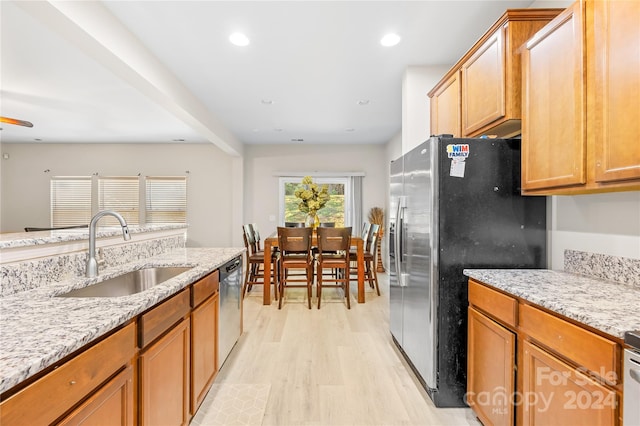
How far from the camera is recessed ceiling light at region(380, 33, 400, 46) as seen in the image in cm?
252

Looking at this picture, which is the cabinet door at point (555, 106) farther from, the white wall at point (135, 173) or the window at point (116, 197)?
the window at point (116, 197)

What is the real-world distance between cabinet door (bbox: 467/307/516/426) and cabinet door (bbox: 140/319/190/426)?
5.14 ft

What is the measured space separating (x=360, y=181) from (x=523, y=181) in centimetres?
473

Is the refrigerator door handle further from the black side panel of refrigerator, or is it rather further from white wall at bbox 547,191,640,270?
white wall at bbox 547,191,640,270

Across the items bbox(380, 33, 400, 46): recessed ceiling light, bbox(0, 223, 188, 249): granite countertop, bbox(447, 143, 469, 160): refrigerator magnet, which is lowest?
bbox(0, 223, 188, 249): granite countertop

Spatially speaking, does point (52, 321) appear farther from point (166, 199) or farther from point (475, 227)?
point (166, 199)

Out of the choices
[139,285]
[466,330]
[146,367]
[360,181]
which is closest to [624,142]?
[466,330]

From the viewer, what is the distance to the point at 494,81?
1.95 meters

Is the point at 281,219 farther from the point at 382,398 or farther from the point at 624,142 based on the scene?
the point at 624,142

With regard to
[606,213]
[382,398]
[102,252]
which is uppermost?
[606,213]

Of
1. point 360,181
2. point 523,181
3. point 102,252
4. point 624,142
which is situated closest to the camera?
point 624,142

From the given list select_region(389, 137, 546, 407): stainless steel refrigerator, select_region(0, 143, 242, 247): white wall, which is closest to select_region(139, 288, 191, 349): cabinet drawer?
select_region(389, 137, 546, 407): stainless steel refrigerator

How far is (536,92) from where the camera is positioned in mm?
1675

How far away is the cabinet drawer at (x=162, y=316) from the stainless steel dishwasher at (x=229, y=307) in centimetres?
63
